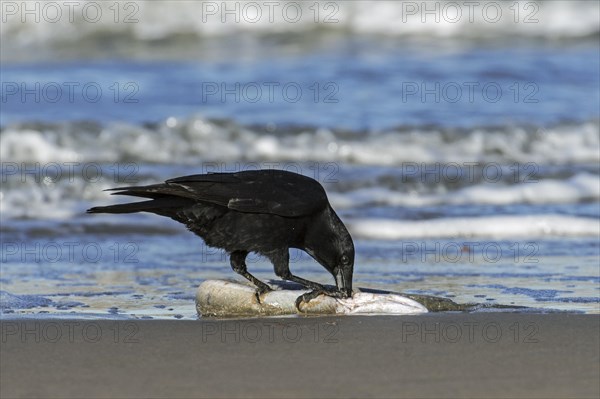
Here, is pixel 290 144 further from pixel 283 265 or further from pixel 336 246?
pixel 336 246

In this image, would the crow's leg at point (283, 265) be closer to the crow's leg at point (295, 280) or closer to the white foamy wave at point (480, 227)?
the crow's leg at point (295, 280)

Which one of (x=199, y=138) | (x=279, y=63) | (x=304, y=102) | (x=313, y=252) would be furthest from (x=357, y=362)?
(x=279, y=63)

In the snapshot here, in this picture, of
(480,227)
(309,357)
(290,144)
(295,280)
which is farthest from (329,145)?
(309,357)

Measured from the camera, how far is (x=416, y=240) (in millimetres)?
7414

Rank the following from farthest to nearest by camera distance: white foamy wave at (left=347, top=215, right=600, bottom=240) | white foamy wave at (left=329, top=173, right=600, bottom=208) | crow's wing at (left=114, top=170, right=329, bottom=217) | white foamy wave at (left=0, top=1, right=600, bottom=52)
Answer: white foamy wave at (left=0, top=1, right=600, bottom=52)
white foamy wave at (left=329, top=173, right=600, bottom=208)
white foamy wave at (left=347, top=215, right=600, bottom=240)
crow's wing at (left=114, top=170, right=329, bottom=217)

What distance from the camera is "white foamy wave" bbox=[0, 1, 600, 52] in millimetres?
16812

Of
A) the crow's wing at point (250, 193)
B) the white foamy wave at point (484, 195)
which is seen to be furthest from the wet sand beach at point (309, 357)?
the white foamy wave at point (484, 195)

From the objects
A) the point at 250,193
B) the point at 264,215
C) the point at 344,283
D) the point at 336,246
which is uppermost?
the point at 250,193

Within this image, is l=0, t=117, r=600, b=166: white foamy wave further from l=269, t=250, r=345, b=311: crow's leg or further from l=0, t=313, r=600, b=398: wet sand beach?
l=0, t=313, r=600, b=398: wet sand beach

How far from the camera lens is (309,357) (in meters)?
4.24

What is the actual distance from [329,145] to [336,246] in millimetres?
5230

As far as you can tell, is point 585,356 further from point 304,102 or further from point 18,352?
point 304,102

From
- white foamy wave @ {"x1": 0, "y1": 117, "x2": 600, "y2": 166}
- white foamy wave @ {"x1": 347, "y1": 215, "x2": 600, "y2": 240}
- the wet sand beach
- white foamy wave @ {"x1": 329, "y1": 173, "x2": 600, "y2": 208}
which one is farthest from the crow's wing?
white foamy wave @ {"x1": 0, "y1": 117, "x2": 600, "y2": 166}

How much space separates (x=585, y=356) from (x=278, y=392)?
3.95 feet
